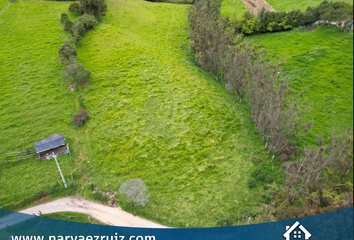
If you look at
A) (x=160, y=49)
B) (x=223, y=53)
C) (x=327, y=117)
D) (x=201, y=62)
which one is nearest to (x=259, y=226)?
(x=327, y=117)

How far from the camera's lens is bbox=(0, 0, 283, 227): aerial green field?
124 ft

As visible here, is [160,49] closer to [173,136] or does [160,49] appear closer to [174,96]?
[174,96]

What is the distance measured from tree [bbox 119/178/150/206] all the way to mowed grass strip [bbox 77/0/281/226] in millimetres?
2550

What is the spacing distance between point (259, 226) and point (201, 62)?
144 ft

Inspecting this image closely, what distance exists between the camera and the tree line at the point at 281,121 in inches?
1217

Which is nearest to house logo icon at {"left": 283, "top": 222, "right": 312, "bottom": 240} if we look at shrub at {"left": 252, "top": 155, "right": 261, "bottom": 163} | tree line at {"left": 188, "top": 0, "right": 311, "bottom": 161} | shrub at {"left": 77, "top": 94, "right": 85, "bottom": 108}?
shrub at {"left": 252, "top": 155, "right": 261, "bottom": 163}

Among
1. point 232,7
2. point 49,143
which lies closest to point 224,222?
point 49,143

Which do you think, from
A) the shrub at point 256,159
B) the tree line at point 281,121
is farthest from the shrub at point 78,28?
the shrub at point 256,159

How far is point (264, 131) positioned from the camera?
143 ft

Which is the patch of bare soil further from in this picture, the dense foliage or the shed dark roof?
the shed dark roof

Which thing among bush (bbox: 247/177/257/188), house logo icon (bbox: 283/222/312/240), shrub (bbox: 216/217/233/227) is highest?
house logo icon (bbox: 283/222/312/240)

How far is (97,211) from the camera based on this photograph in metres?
34.7

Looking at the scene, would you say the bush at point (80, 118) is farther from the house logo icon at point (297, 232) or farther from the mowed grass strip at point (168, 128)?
the house logo icon at point (297, 232)

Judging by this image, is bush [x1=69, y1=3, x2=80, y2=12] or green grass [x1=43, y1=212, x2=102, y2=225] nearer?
green grass [x1=43, y1=212, x2=102, y2=225]
